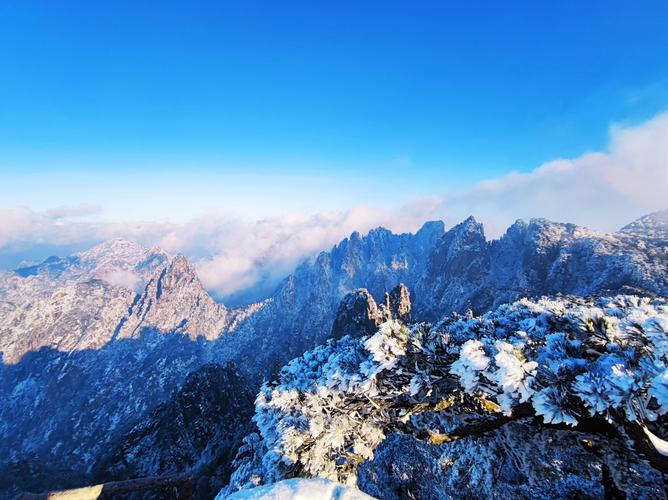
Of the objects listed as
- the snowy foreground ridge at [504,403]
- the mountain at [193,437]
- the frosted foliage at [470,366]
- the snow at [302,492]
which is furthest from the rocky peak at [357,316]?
the snow at [302,492]

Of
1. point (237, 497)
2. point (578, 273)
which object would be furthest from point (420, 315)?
point (237, 497)

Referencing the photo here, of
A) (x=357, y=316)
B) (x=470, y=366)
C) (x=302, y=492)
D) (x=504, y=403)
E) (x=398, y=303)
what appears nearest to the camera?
(x=302, y=492)

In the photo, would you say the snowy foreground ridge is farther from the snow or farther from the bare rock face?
the bare rock face

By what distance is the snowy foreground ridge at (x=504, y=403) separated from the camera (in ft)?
23.9

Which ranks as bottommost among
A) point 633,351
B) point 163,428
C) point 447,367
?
point 163,428

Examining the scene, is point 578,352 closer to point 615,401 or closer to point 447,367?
point 615,401

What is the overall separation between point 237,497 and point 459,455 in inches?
589

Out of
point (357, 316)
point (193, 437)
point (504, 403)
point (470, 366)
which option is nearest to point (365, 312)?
point (357, 316)

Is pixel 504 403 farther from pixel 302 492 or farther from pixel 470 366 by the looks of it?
pixel 302 492

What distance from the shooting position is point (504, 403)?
7.96 metres

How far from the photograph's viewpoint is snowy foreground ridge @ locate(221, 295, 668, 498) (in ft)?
23.9

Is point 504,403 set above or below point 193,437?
above

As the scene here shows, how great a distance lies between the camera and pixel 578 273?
134250mm

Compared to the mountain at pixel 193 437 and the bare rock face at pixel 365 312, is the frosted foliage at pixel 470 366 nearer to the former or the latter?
the mountain at pixel 193 437
